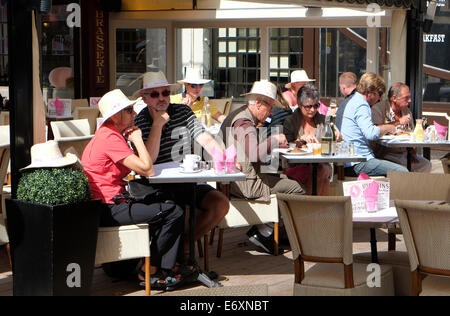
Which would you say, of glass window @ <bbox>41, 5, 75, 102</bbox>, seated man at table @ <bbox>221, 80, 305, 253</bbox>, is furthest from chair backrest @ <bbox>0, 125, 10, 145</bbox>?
glass window @ <bbox>41, 5, 75, 102</bbox>

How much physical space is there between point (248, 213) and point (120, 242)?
57.2 inches

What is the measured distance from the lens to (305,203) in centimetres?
395

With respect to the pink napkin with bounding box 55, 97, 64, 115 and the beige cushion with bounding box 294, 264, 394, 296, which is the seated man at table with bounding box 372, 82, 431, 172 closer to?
the beige cushion with bounding box 294, 264, 394, 296

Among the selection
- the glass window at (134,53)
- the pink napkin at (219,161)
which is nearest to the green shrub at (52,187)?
the pink napkin at (219,161)

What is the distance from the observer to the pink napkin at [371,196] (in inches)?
175

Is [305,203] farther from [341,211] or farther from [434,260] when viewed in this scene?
[434,260]

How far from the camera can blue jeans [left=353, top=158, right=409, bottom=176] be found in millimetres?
7090

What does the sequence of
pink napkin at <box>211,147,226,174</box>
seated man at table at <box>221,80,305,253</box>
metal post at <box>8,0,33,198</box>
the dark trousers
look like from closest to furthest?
metal post at <box>8,0,33,198</box>
the dark trousers
pink napkin at <box>211,147,226,174</box>
seated man at table at <box>221,80,305,253</box>

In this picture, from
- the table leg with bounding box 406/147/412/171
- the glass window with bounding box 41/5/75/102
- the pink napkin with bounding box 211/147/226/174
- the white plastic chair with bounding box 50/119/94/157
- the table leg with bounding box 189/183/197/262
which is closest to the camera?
the pink napkin with bounding box 211/147/226/174

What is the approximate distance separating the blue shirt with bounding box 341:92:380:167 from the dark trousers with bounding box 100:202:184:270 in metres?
2.62

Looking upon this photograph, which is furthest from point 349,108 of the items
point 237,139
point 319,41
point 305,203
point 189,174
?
point 319,41

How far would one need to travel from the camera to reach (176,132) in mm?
5664

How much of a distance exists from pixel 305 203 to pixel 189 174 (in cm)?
132

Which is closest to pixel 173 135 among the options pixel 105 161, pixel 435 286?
pixel 105 161
